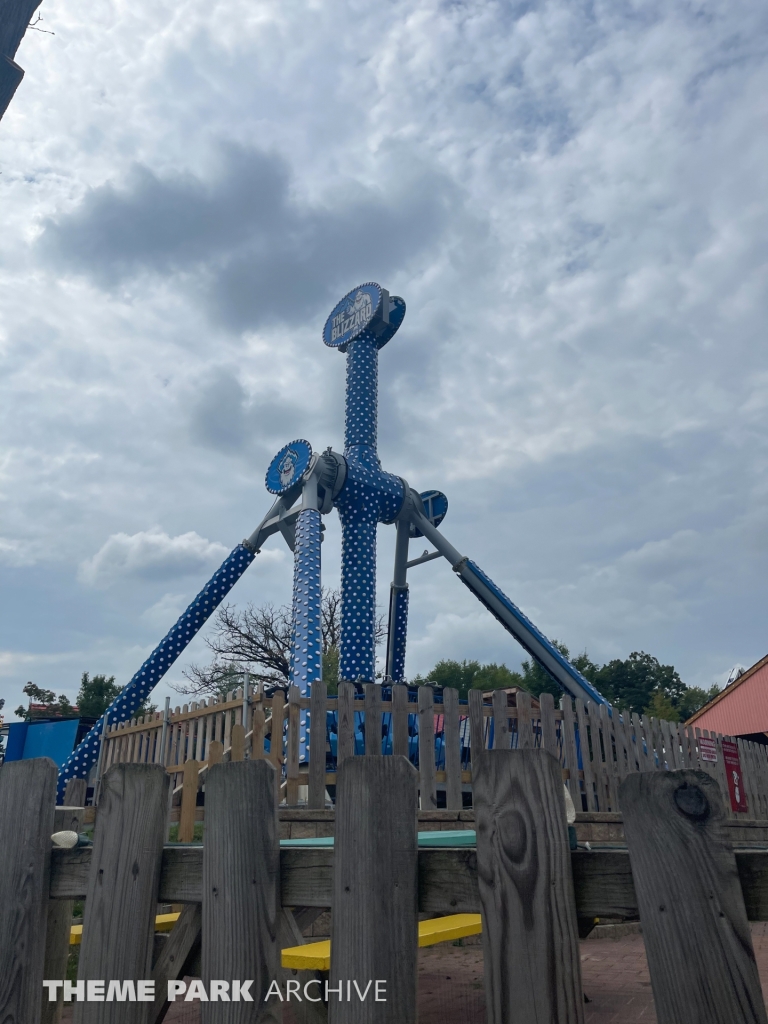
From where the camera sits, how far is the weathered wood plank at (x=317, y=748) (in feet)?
20.5

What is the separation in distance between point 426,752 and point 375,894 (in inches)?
206

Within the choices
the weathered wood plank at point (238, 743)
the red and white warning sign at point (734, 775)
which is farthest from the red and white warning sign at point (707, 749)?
the weathered wood plank at point (238, 743)

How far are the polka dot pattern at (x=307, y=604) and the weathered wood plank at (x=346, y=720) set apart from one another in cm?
294

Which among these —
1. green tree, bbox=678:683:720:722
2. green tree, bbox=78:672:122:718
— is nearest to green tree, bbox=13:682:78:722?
green tree, bbox=78:672:122:718

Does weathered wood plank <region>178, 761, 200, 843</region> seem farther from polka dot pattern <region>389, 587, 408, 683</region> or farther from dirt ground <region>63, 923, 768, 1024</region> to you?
polka dot pattern <region>389, 587, 408, 683</region>

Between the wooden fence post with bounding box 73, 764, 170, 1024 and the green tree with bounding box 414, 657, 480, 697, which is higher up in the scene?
the green tree with bounding box 414, 657, 480, 697

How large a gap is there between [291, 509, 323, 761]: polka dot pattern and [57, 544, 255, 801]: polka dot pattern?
276 centimetres

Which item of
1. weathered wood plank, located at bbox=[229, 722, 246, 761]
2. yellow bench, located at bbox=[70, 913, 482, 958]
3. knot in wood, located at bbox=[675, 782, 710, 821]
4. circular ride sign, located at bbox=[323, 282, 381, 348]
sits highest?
circular ride sign, located at bbox=[323, 282, 381, 348]

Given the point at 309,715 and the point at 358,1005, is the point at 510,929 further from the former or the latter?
the point at 309,715

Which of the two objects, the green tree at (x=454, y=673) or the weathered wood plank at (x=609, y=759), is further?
the green tree at (x=454, y=673)

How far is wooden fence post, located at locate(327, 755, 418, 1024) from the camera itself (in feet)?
4.75

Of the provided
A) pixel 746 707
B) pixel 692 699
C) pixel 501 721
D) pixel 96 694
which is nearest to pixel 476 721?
pixel 501 721

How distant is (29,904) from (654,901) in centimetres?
156

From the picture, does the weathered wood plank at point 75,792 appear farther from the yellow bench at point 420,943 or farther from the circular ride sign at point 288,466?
the circular ride sign at point 288,466
